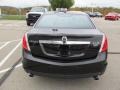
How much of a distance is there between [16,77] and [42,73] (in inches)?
48.9

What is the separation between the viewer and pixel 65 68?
16.9ft

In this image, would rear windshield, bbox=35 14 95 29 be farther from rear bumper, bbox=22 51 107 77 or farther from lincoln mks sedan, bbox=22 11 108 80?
rear bumper, bbox=22 51 107 77

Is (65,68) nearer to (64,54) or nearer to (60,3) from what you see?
(64,54)

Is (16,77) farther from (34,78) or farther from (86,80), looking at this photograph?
(86,80)

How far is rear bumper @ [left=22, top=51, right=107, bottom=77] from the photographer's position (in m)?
5.16

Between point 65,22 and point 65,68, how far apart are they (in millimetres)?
1719

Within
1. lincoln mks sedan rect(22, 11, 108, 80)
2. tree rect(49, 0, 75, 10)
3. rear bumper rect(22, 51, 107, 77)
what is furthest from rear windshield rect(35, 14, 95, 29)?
tree rect(49, 0, 75, 10)

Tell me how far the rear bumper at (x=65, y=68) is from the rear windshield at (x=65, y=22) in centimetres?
129

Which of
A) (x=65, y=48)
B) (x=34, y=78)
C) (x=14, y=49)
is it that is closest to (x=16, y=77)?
(x=34, y=78)

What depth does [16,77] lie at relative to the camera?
633cm

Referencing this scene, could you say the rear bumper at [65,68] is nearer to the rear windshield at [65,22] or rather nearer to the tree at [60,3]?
the rear windshield at [65,22]

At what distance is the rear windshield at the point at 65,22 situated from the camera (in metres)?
6.38

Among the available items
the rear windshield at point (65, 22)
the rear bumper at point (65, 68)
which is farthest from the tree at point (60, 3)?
the rear bumper at point (65, 68)

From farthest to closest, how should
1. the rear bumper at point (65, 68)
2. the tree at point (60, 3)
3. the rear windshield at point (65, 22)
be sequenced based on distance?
the tree at point (60, 3)
the rear windshield at point (65, 22)
the rear bumper at point (65, 68)
